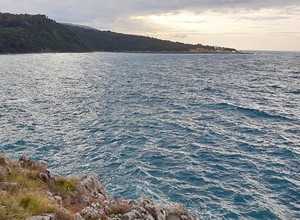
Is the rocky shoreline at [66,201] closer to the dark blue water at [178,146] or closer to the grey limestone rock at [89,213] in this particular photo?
the grey limestone rock at [89,213]

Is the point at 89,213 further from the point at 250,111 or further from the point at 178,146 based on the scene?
the point at 250,111

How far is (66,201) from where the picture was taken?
48.8ft

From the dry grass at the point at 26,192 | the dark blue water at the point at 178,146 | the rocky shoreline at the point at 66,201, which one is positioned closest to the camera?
the dry grass at the point at 26,192

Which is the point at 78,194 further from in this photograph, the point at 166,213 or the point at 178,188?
the point at 178,188

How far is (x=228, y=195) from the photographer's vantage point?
21.4 m

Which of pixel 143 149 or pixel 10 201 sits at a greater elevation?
pixel 10 201

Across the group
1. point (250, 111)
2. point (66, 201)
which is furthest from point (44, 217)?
point (250, 111)

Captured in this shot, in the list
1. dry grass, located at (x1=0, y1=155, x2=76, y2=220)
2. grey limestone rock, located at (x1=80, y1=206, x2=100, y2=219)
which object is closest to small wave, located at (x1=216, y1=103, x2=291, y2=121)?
dry grass, located at (x1=0, y1=155, x2=76, y2=220)

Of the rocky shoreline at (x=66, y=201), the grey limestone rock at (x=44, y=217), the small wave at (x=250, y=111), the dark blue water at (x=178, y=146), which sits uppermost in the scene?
the grey limestone rock at (x=44, y=217)

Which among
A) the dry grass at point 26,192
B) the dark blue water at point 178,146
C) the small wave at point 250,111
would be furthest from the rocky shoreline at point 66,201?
the small wave at point 250,111

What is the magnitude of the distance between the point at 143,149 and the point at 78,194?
14.1 meters

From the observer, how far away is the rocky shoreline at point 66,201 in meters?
11.9

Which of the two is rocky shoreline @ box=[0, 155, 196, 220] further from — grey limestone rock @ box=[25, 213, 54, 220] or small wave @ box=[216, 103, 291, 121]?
small wave @ box=[216, 103, 291, 121]

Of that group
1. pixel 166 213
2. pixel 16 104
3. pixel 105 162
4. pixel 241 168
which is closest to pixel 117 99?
pixel 16 104
